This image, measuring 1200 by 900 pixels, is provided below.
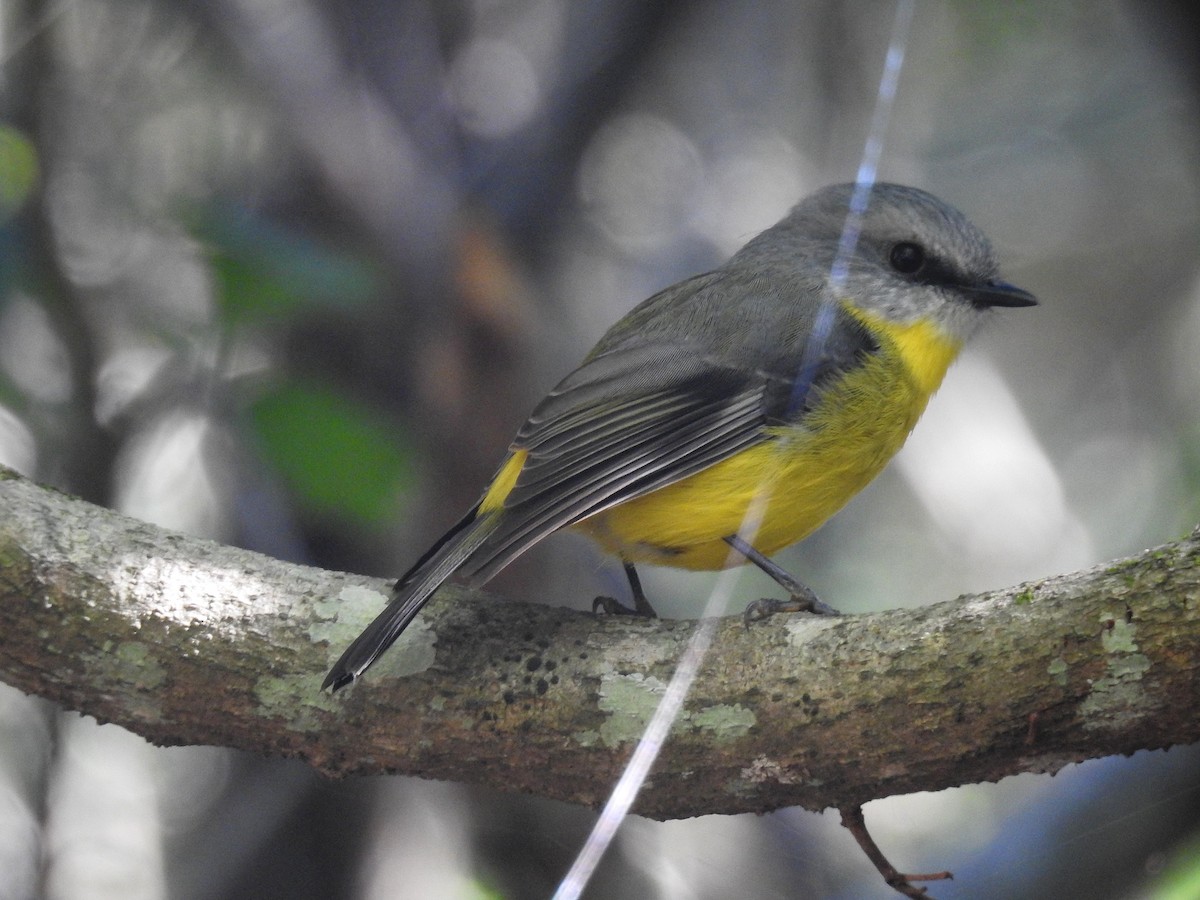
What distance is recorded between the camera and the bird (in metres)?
3.16

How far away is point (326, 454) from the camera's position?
3266 millimetres

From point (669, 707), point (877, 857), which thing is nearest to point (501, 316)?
point (669, 707)

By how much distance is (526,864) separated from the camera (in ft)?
16.3

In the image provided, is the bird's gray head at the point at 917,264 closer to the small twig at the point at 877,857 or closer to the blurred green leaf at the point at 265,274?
the blurred green leaf at the point at 265,274

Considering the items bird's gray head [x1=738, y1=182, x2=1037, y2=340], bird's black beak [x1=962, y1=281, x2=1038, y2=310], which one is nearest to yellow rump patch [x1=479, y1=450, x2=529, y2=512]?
bird's gray head [x1=738, y1=182, x2=1037, y2=340]

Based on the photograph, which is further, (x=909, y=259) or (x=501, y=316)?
(x=501, y=316)

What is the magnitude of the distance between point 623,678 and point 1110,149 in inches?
260

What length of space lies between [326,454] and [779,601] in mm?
1219

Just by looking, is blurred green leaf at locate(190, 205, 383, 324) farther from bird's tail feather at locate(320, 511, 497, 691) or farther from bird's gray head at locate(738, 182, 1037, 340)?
bird's gray head at locate(738, 182, 1037, 340)

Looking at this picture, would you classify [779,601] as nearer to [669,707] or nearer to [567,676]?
[669,707]

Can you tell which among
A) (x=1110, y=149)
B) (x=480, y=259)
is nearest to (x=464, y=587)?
(x=480, y=259)

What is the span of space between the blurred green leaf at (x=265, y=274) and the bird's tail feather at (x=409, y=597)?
2.33ft

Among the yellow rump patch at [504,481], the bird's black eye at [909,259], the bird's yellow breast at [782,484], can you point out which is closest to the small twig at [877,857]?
the bird's yellow breast at [782,484]

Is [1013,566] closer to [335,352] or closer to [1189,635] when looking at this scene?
[335,352]
